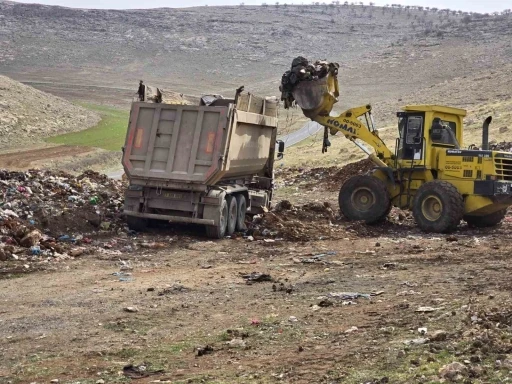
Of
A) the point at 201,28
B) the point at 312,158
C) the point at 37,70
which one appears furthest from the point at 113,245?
the point at 201,28

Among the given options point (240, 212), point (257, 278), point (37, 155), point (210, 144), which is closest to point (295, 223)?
point (240, 212)

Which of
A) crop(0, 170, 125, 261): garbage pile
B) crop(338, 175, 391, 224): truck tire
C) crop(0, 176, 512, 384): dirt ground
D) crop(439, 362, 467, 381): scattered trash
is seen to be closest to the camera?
crop(439, 362, 467, 381): scattered trash

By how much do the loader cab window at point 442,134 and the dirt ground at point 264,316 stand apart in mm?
2939

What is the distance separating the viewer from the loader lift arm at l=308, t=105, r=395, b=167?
1666 centimetres

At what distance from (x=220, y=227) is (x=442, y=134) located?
472cm

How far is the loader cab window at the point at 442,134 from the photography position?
16.1 metres

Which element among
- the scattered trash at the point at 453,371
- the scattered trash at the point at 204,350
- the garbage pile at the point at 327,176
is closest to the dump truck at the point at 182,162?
the scattered trash at the point at 204,350

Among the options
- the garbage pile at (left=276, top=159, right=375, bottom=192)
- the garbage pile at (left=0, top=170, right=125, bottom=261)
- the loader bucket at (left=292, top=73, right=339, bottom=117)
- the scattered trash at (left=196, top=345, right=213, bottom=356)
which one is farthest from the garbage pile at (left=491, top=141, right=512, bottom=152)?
the scattered trash at (left=196, top=345, right=213, bottom=356)

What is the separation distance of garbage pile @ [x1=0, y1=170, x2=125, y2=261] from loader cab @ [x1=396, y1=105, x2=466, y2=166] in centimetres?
551

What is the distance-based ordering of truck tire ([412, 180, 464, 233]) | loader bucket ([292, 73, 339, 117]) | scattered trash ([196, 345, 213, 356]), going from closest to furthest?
scattered trash ([196, 345, 213, 356]) < truck tire ([412, 180, 464, 233]) < loader bucket ([292, 73, 339, 117])

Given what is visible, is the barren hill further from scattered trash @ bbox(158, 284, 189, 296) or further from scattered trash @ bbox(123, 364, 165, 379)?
scattered trash @ bbox(123, 364, 165, 379)

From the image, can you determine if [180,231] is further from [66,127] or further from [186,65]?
[186,65]

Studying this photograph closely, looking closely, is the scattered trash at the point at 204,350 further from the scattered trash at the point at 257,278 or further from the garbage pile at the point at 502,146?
the garbage pile at the point at 502,146

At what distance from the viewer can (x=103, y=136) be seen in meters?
41.1
